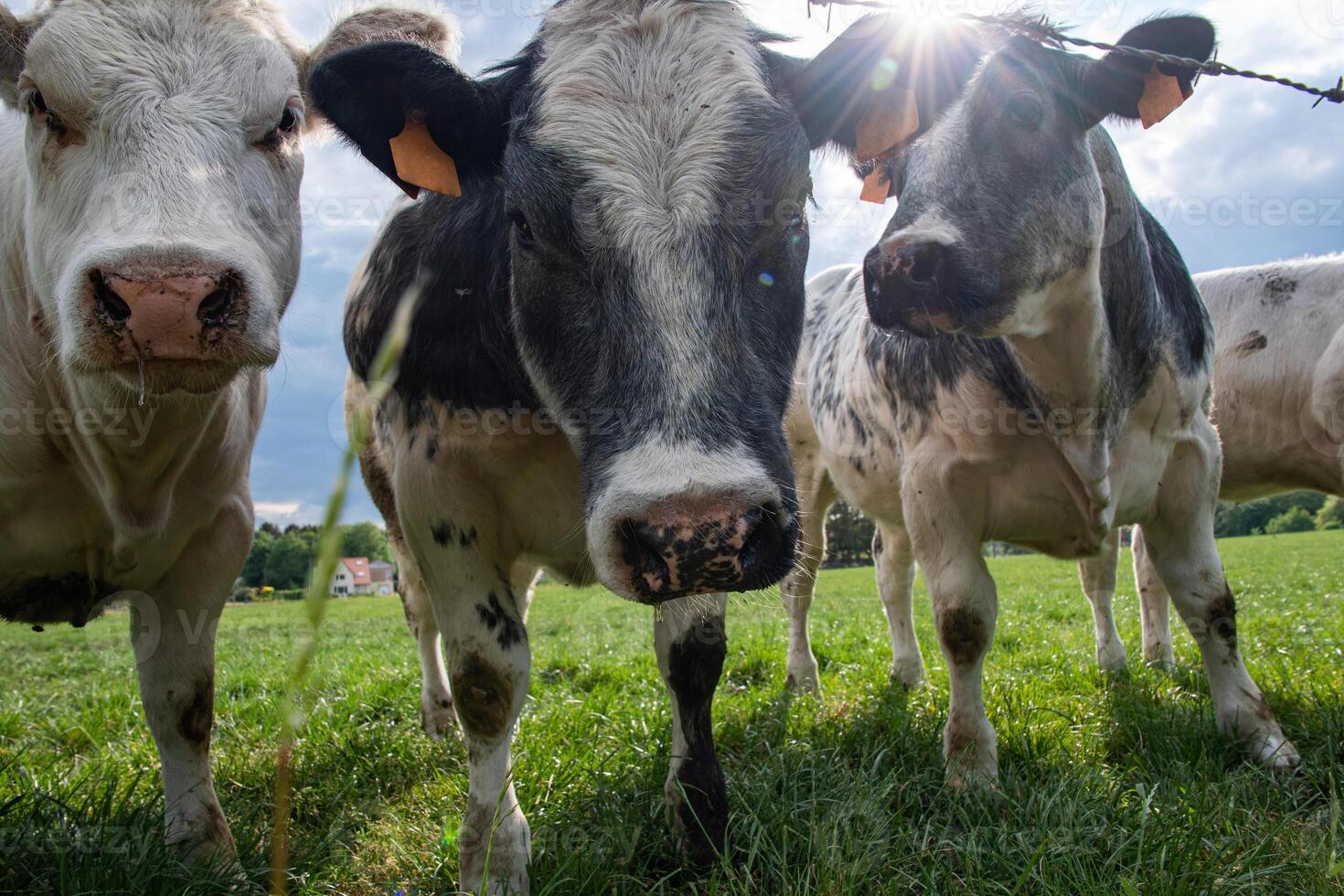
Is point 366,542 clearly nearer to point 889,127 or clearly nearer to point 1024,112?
point 889,127

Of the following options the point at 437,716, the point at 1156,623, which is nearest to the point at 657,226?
the point at 437,716

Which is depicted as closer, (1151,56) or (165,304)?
(165,304)

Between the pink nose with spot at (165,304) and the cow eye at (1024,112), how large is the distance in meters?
2.61

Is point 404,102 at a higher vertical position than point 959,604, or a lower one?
higher

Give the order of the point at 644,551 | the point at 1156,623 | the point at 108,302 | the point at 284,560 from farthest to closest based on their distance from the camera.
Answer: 1. the point at 1156,623
2. the point at 108,302
3. the point at 644,551
4. the point at 284,560

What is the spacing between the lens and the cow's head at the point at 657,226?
82.5 inches

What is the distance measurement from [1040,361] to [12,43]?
363 cm

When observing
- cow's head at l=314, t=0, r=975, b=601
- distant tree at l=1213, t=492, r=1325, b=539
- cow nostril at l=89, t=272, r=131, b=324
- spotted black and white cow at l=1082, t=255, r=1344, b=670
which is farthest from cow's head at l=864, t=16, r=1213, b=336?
distant tree at l=1213, t=492, r=1325, b=539

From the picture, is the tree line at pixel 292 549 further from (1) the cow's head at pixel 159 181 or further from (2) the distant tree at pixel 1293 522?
(2) the distant tree at pixel 1293 522

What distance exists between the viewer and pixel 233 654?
9320mm

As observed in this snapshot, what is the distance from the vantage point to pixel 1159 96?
3361 mm

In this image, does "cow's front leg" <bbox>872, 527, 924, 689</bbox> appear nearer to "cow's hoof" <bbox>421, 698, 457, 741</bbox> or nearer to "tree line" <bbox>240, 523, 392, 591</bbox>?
"cow's hoof" <bbox>421, 698, 457, 741</bbox>

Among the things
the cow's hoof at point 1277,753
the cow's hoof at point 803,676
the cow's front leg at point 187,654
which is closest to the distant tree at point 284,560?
the cow's front leg at point 187,654

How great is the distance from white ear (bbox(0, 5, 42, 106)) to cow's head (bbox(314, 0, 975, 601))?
1024 mm
